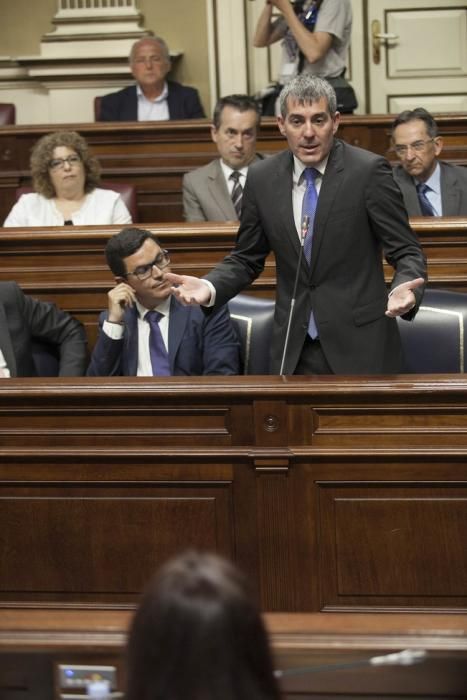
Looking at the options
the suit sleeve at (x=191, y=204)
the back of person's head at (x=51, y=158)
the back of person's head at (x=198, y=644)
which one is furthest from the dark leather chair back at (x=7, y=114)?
the back of person's head at (x=198, y=644)

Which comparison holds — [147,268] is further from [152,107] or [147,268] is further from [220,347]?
[152,107]

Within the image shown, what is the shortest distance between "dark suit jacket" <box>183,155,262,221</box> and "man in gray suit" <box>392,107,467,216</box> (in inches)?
25.1

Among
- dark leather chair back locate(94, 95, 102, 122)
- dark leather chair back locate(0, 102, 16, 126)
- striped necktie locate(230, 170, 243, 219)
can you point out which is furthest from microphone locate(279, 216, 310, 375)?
dark leather chair back locate(0, 102, 16, 126)

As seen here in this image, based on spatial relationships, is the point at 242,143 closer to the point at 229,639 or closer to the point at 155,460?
the point at 155,460

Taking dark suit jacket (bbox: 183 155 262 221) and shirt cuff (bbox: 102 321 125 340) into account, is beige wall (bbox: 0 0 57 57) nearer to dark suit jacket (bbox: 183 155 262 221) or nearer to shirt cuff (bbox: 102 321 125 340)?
dark suit jacket (bbox: 183 155 262 221)

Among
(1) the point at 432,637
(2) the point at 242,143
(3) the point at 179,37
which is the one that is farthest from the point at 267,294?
(3) the point at 179,37

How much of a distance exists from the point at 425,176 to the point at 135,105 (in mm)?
2115

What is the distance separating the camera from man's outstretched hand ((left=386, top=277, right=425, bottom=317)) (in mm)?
2598

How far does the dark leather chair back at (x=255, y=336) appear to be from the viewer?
347 centimetres

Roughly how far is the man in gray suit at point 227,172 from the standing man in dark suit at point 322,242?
1681 millimetres

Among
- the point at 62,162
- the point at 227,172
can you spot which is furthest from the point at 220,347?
the point at 62,162

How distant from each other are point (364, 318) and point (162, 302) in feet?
2.38

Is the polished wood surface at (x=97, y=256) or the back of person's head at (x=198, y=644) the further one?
the polished wood surface at (x=97, y=256)

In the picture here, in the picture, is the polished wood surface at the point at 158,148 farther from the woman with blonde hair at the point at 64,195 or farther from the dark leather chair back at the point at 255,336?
the dark leather chair back at the point at 255,336
